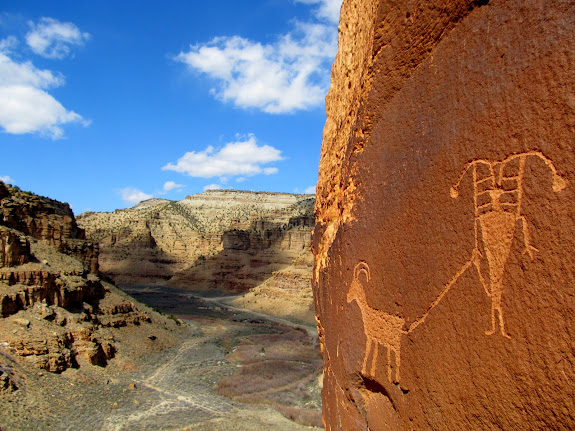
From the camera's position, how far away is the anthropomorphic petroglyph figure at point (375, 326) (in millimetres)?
3347

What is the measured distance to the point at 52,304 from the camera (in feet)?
58.7

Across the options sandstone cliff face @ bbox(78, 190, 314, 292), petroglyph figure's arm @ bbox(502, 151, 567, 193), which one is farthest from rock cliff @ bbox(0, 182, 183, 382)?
sandstone cliff face @ bbox(78, 190, 314, 292)

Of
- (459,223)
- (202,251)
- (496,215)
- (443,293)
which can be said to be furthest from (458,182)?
(202,251)

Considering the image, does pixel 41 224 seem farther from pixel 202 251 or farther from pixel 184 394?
pixel 202 251

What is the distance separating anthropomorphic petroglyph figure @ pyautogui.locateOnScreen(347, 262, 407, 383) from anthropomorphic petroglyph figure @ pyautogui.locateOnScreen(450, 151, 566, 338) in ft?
3.08

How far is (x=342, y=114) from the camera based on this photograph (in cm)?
521

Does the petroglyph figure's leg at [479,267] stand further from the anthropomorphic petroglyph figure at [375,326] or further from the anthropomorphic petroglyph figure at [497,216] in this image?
the anthropomorphic petroglyph figure at [375,326]

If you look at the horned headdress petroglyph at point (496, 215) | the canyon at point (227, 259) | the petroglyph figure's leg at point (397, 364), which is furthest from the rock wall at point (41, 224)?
the horned headdress petroglyph at point (496, 215)

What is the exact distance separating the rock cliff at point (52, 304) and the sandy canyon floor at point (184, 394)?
2.68 ft

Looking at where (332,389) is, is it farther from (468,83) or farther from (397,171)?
(468,83)

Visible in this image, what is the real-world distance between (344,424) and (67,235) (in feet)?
84.3

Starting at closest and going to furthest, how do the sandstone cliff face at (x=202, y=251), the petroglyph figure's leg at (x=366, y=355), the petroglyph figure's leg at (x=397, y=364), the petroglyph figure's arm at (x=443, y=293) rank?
1. the petroglyph figure's arm at (x=443, y=293)
2. the petroglyph figure's leg at (x=397, y=364)
3. the petroglyph figure's leg at (x=366, y=355)
4. the sandstone cliff face at (x=202, y=251)

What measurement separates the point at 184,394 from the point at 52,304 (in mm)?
7019

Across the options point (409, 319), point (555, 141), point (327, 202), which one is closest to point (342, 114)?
point (327, 202)
